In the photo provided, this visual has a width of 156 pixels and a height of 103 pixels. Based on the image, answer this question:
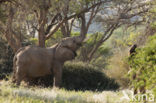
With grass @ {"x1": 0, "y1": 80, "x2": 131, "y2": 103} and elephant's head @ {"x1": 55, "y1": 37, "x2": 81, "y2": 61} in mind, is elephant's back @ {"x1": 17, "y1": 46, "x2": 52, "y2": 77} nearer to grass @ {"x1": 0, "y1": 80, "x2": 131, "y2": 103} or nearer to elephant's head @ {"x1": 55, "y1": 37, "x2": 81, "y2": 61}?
elephant's head @ {"x1": 55, "y1": 37, "x2": 81, "y2": 61}

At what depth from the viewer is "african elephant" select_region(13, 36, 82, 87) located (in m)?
11.6

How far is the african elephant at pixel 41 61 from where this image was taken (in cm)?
1158

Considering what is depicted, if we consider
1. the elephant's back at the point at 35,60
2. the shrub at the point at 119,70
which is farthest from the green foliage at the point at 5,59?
the shrub at the point at 119,70

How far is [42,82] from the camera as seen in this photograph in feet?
42.9

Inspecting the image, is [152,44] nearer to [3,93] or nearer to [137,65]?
[137,65]

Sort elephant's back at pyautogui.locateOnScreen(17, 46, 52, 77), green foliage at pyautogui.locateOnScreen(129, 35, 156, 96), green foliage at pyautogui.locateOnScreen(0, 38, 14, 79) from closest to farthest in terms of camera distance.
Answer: green foliage at pyautogui.locateOnScreen(129, 35, 156, 96)
elephant's back at pyautogui.locateOnScreen(17, 46, 52, 77)
green foliage at pyautogui.locateOnScreen(0, 38, 14, 79)

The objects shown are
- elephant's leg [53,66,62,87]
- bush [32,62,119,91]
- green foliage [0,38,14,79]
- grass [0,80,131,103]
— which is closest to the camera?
grass [0,80,131,103]

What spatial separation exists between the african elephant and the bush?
1.50 meters

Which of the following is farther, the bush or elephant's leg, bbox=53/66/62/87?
the bush

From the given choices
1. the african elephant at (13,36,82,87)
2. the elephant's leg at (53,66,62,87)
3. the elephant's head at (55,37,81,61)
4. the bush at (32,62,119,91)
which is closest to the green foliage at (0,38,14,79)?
the bush at (32,62,119,91)

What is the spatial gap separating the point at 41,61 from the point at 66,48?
1209mm

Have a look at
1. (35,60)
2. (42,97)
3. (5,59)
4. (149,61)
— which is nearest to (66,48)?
(35,60)

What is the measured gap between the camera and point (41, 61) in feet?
38.4

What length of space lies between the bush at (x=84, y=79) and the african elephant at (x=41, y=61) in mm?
1497
